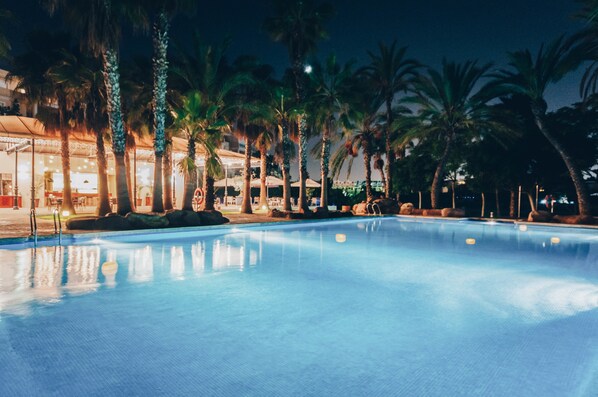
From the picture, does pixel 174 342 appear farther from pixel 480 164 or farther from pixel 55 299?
pixel 480 164

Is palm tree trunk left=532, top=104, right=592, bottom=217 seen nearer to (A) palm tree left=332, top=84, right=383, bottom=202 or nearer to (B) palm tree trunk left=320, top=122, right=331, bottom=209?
(A) palm tree left=332, top=84, right=383, bottom=202

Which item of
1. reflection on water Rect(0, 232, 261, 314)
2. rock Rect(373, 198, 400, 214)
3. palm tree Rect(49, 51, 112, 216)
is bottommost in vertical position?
reflection on water Rect(0, 232, 261, 314)

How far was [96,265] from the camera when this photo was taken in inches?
347

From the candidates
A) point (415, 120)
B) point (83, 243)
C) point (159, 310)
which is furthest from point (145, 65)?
point (159, 310)

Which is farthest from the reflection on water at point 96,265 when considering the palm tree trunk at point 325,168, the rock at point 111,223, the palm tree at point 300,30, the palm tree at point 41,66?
the palm tree at point 300,30

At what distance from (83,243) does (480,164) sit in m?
22.7

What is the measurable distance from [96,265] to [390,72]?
2504 cm

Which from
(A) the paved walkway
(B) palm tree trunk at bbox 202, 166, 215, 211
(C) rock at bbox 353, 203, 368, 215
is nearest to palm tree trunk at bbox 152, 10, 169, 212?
(A) the paved walkway

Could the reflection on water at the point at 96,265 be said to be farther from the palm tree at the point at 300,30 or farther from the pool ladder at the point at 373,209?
the pool ladder at the point at 373,209

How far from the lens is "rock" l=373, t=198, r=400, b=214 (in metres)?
27.7

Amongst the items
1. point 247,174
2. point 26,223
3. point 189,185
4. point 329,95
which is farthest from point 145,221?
point 329,95

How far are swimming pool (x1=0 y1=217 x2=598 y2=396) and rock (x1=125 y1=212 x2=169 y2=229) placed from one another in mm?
4963

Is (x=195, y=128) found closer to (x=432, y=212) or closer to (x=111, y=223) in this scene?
(x=111, y=223)

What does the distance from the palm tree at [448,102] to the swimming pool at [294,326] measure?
679 inches
